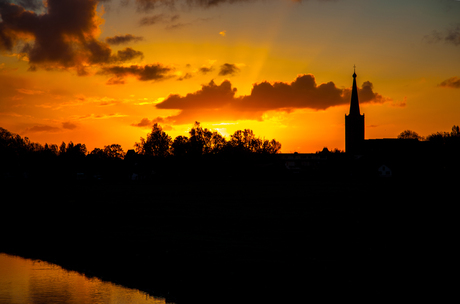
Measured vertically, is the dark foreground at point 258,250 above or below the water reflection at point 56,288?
above

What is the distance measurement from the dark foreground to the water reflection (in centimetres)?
71

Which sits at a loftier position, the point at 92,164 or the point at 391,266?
the point at 92,164

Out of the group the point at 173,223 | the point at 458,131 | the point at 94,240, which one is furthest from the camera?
the point at 458,131

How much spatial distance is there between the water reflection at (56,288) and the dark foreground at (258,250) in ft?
2.34

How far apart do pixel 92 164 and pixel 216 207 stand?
510 feet

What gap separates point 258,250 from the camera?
23094mm

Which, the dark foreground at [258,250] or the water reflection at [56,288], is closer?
the dark foreground at [258,250]

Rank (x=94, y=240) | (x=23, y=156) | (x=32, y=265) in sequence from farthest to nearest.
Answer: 1. (x=23, y=156)
2. (x=94, y=240)
3. (x=32, y=265)

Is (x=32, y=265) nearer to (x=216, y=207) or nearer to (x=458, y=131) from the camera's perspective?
(x=216, y=207)

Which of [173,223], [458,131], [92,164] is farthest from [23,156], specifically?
[458,131]

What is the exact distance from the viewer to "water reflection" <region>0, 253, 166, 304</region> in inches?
684

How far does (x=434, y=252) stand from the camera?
21141 mm

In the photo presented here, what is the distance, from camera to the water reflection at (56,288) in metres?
17.4

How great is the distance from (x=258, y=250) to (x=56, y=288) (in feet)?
30.2
